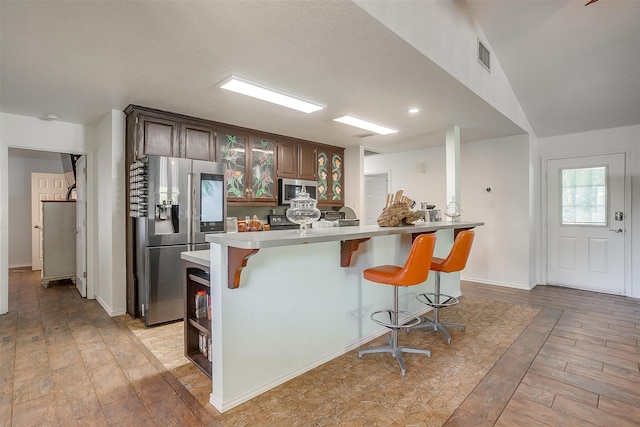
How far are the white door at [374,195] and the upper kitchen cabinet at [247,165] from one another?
2.89 meters

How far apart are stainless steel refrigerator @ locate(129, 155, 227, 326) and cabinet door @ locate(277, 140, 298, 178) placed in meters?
1.37

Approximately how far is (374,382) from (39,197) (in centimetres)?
708

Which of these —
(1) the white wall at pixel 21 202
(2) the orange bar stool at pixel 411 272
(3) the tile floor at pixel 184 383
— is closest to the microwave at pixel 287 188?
(3) the tile floor at pixel 184 383

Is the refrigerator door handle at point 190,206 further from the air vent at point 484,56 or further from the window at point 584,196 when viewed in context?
the window at point 584,196

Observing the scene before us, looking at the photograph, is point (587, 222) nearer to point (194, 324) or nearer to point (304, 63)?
point (304, 63)

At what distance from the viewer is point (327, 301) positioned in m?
2.45

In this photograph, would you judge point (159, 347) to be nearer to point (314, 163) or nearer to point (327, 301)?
point (327, 301)

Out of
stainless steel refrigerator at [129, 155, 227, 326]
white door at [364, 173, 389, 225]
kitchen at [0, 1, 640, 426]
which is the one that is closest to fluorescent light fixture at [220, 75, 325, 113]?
kitchen at [0, 1, 640, 426]

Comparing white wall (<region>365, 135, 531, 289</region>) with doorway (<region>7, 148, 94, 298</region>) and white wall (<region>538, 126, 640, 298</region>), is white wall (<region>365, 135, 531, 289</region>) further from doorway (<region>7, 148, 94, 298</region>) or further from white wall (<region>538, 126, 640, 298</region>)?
doorway (<region>7, 148, 94, 298</region>)

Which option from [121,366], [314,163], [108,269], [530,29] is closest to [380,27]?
[530,29]

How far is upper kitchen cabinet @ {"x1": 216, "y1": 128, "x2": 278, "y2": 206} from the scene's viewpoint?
162 inches

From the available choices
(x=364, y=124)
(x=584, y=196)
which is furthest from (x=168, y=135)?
(x=584, y=196)

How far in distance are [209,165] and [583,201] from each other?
529 cm

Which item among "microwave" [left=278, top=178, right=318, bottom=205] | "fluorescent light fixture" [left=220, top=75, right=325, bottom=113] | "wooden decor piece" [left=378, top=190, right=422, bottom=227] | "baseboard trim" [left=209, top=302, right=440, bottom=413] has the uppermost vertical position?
"fluorescent light fixture" [left=220, top=75, right=325, bottom=113]
